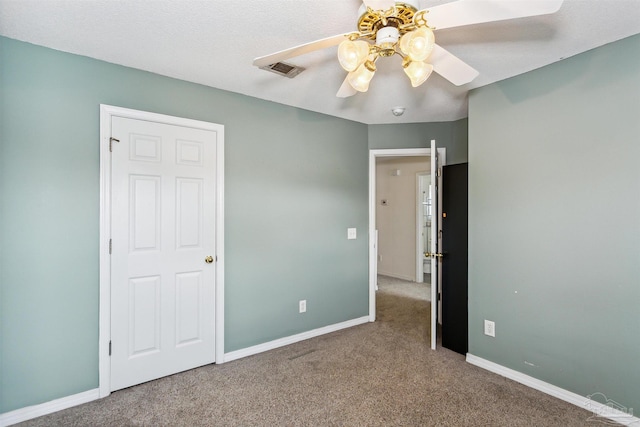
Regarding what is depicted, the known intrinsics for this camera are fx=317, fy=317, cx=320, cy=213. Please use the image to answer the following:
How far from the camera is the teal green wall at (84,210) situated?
2.01 metres

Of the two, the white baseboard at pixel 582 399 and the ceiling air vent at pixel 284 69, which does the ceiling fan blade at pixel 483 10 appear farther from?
the white baseboard at pixel 582 399

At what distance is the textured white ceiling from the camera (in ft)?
5.54

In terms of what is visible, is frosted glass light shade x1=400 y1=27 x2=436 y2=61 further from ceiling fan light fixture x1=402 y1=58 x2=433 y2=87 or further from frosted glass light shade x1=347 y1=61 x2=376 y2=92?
frosted glass light shade x1=347 y1=61 x2=376 y2=92

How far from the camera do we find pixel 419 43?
1335 mm

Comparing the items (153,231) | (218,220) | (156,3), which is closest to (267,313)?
(218,220)

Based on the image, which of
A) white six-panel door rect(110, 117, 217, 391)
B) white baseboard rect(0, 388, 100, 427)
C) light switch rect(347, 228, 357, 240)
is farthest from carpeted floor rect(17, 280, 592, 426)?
light switch rect(347, 228, 357, 240)

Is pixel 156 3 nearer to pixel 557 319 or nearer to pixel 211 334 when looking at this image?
pixel 211 334

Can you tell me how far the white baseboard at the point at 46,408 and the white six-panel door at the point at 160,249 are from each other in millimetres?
150

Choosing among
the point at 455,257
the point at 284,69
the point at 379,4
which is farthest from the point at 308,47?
the point at 455,257

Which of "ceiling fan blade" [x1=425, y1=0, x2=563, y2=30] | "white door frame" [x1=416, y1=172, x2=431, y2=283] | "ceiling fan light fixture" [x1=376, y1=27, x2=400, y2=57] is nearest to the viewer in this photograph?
"ceiling fan blade" [x1=425, y1=0, x2=563, y2=30]

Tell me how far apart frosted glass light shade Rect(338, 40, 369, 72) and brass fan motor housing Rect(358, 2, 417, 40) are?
10 cm

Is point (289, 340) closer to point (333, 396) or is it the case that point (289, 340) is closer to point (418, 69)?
point (333, 396)

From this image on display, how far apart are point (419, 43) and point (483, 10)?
0.82ft

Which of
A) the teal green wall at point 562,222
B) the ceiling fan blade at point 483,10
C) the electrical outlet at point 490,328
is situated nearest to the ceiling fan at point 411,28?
the ceiling fan blade at point 483,10
